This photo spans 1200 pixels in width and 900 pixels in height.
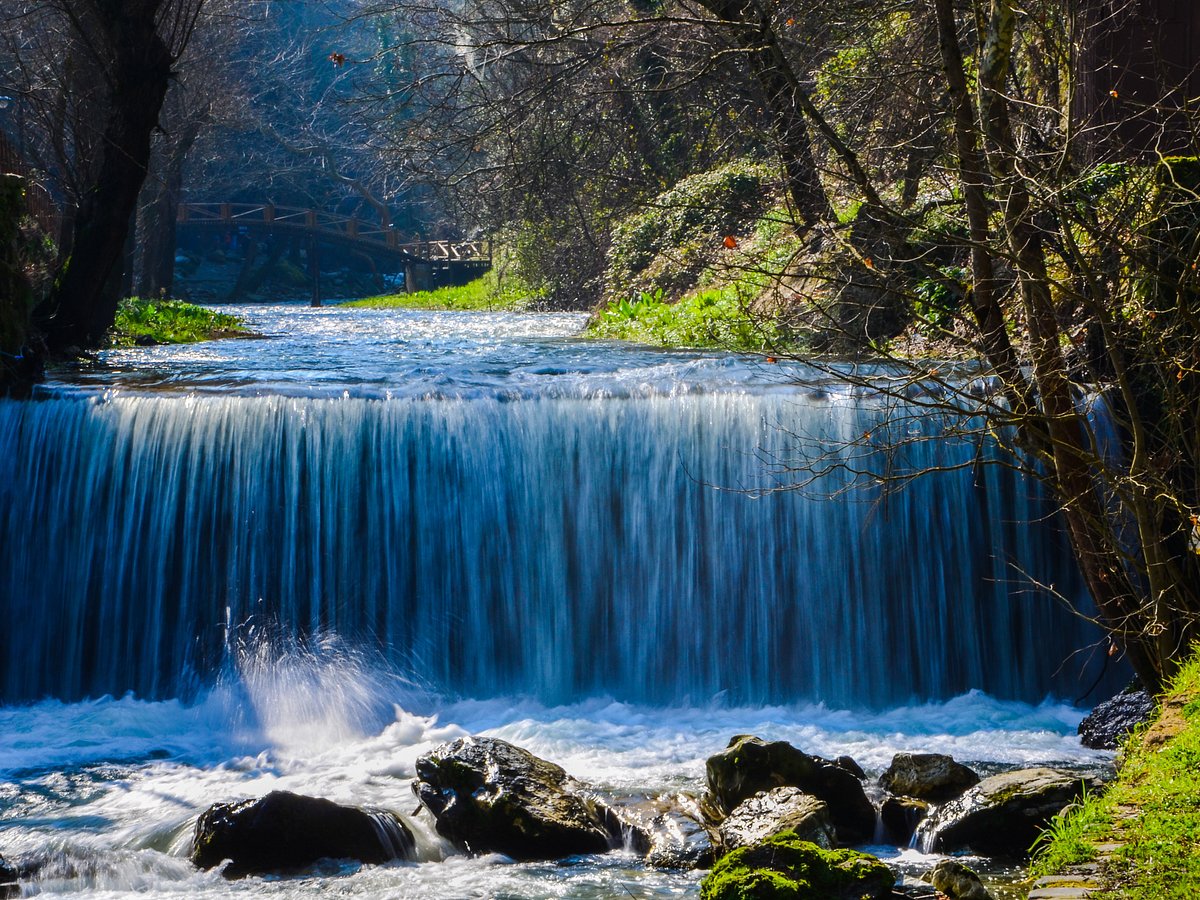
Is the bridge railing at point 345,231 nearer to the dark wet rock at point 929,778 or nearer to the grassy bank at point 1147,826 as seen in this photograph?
the dark wet rock at point 929,778

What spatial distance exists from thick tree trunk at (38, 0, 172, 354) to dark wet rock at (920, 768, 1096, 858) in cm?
965

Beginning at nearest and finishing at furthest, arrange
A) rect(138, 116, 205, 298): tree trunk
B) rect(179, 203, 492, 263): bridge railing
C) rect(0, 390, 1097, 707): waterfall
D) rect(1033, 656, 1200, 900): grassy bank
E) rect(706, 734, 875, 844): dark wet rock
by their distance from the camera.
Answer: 1. rect(1033, 656, 1200, 900): grassy bank
2. rect(706, 734, 875, 844): dark wet rock
3. rect(0, 390, 1097, 707): waterfall
4. rect(138, 116, 205, 298): tree trunk
5. rect(179, 203, 492, 263): bridge railing

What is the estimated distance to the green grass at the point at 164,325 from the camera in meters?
16.3

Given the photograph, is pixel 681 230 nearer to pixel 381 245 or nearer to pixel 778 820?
pixel 778 820

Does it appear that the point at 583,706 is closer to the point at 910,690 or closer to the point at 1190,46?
the point at 910,690

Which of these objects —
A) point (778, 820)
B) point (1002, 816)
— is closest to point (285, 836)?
point (778, 820)

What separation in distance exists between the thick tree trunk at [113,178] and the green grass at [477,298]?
15.7 meters

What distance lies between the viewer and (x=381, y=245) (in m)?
42.9

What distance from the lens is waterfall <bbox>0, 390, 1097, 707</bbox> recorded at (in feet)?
29.1

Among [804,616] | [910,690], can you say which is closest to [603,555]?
[804,616]

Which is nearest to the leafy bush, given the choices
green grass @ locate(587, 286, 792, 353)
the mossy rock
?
green grass @ locate(587, 286, 792, 353)

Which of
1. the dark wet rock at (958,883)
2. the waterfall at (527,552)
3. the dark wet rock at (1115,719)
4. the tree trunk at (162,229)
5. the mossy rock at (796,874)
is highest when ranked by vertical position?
the tree trunk at (162,229)

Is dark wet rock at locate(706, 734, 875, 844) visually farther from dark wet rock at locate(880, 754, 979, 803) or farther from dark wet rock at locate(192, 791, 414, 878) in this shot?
dark wet rock at locate(192, 791, 414, 878)

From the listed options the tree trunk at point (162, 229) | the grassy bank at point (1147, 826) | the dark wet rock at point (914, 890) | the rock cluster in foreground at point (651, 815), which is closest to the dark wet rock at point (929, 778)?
the rock cluster in foreground at point (651, 815)
